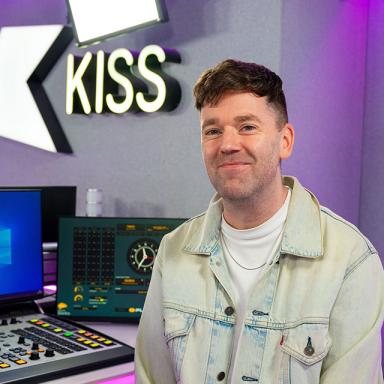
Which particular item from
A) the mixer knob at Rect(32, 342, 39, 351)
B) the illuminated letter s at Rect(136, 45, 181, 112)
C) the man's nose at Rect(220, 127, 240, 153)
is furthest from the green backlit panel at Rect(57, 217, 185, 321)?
the illuminated letter s at Rect(136, 45, 181, 112)

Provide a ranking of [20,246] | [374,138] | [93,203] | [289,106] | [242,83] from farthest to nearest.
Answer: [93,203]
[374,138]
[289,106]
[20,246]
[242,83]

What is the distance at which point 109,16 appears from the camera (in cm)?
292

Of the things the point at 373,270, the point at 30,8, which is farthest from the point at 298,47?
the point at 30,8

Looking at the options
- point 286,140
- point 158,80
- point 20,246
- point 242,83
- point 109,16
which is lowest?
point 20,246

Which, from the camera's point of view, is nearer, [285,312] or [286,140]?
[285,312]

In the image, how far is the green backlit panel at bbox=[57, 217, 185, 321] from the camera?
204cm

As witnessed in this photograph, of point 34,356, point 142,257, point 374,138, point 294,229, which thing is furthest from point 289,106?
point 34,356

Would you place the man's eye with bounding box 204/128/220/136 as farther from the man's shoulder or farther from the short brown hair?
the man's shoulder

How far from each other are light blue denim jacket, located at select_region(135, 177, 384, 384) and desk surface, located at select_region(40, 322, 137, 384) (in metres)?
0.08

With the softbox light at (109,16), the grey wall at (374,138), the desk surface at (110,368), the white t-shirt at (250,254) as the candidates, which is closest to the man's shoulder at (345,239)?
the white t-shirt at (250,254)

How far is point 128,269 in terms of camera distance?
81.5 inches

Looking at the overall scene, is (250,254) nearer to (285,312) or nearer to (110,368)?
(285,312)

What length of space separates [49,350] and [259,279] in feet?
2.03

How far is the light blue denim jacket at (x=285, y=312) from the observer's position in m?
1.37
